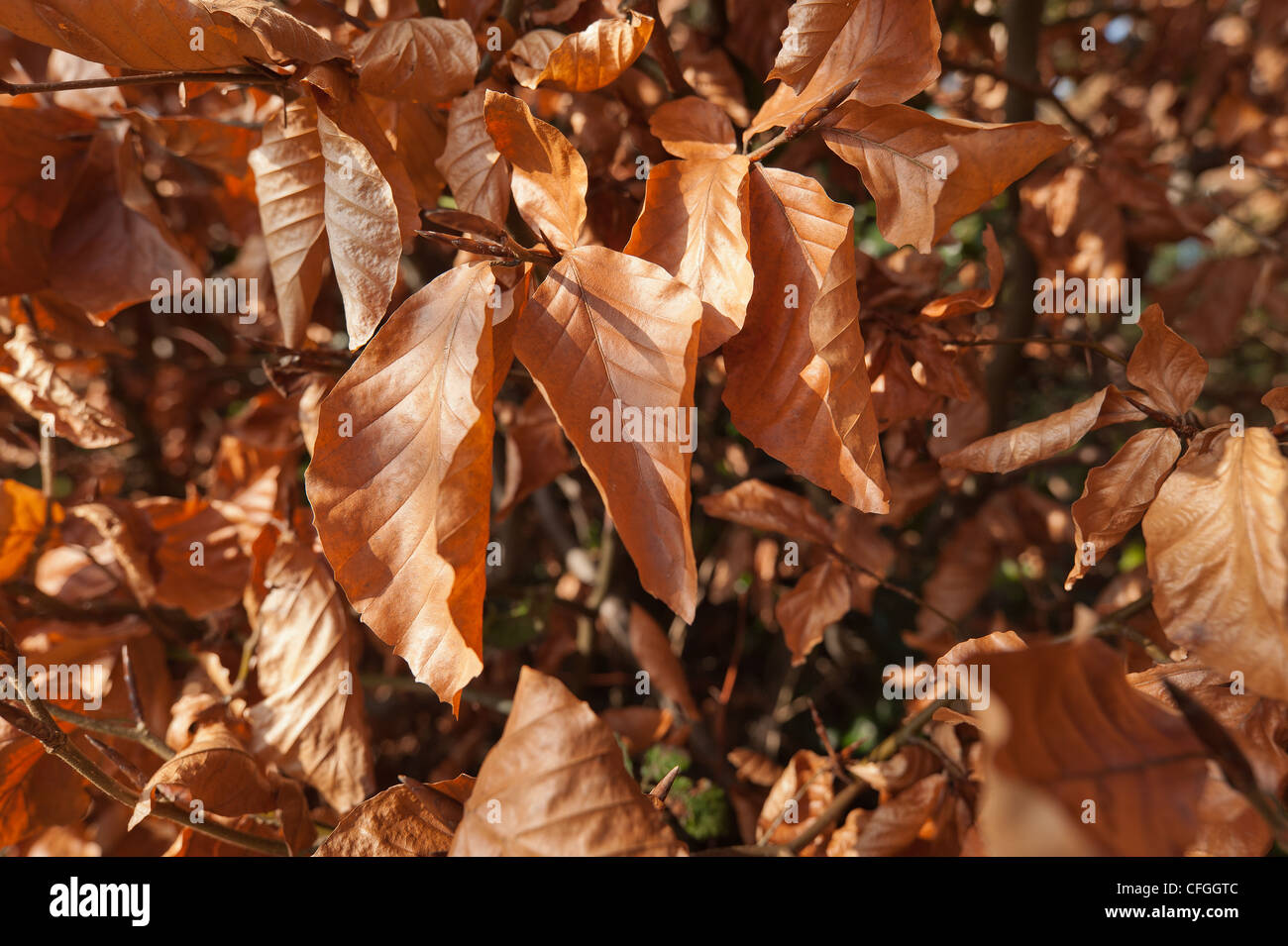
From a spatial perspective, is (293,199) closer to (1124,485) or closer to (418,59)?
(418,59)

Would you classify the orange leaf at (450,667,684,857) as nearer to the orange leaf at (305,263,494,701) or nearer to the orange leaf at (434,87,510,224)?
the orange leaf at (305,263,494,701)

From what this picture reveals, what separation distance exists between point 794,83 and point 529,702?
0.51 m

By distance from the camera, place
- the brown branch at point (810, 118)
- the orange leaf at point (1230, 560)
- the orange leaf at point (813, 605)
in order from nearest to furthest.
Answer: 1. the orange leaf at point (1230, 560)
2. the brown branch at point (810, 118)
3. the orange leaf at point (813, 605)

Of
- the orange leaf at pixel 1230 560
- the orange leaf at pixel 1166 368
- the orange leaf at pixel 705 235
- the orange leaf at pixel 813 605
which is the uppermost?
the orange leaf at pixel 705 235

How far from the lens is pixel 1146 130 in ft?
4.25

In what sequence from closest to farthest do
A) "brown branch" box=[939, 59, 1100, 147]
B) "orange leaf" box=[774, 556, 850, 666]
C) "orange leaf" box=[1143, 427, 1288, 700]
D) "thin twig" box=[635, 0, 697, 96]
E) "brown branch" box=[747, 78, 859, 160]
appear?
"orange leaf" box=[1143, 427, 1288, 700]
"brown branch" box=[747, 78, 859, 160]
"thin twig" box=[635, 0, 697, 96]
"orange leaf" box=[774, 556, 850, 666]
"brown branch" box=[939, 59, 1100, 147]

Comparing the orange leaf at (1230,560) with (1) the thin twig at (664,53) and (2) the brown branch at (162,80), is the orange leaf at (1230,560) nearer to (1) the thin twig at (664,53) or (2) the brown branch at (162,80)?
(1) the thin twig at (664,53)

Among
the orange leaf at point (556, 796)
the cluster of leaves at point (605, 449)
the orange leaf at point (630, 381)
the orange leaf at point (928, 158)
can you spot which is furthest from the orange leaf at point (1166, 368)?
the orange leaf at point (556, 796)

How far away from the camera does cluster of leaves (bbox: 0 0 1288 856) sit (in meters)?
0.52

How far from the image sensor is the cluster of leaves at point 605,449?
516mm

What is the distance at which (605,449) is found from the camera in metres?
0.52

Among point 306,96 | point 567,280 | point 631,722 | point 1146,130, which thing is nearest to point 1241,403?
point 1146,130

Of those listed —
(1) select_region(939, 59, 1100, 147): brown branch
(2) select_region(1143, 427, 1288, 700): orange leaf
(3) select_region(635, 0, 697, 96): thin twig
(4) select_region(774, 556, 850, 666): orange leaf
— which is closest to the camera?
(2) select_region(1143, 427, 1288, 700): orange leaf

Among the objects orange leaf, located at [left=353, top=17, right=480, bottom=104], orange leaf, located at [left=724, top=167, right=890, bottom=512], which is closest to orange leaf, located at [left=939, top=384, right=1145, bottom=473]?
orange leaf, located at [left=724, top=167, right=890, bottom=512]
